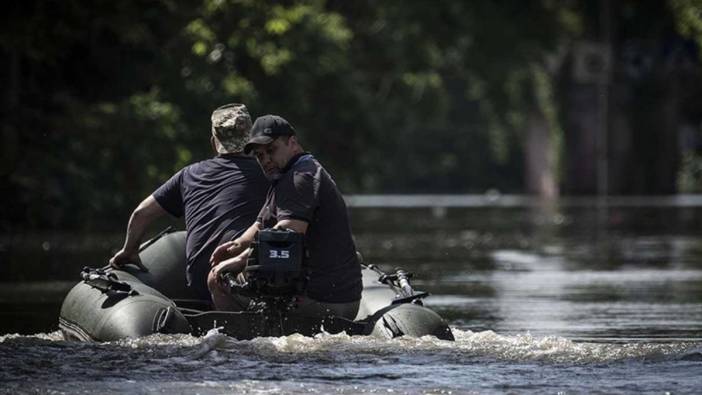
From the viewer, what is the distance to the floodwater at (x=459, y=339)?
9.92 meters

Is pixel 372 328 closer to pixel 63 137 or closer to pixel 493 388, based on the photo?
pixel 493 388

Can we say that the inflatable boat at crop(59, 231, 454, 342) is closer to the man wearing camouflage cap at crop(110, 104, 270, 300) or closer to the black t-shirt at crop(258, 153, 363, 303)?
the black t-shirt at crop(258, 153, 363, 303)

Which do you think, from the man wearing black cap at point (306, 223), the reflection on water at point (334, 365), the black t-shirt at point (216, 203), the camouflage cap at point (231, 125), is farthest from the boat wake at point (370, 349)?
the camouflage cap at point (231, 125)

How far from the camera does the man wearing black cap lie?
1139 cm

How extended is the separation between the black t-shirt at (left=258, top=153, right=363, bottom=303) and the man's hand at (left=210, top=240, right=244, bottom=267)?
0.21 meters

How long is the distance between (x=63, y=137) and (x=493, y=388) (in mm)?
24499

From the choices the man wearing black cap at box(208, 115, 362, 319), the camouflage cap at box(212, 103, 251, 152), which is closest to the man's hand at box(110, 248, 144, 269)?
the camouflage cap at box(212, 103, 251, 152)

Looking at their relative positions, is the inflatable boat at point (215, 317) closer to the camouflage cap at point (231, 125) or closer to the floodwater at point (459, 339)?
the floodwater at point (459, 339)

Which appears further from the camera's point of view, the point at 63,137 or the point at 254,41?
the point at 254,41

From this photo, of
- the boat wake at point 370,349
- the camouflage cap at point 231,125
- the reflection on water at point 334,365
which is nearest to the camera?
the reflection on water at point 334,365

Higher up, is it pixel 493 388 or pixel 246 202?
pixel 246 202

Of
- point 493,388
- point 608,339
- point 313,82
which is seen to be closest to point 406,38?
point 313,82

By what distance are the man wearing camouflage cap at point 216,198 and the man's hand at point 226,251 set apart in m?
0.34

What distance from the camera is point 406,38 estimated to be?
59.6 m
